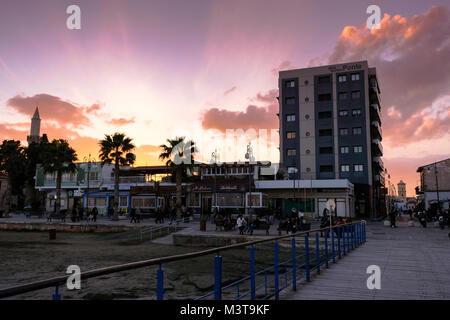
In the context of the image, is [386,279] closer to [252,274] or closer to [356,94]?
[252,274]

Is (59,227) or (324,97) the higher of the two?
(324,97)

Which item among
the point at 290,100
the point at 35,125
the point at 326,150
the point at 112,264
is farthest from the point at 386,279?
the point at 35,125

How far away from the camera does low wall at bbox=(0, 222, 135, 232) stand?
111 feet

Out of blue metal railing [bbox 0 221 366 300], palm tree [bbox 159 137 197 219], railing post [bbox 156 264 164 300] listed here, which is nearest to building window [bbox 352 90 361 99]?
palm tree [bbox 159 137 197 219]

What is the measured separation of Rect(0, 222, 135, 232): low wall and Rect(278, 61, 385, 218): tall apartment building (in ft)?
103

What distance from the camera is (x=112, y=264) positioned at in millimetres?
17938

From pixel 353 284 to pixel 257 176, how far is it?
40415mm

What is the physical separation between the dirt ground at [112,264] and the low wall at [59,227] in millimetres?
4252

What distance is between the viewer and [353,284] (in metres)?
8.30

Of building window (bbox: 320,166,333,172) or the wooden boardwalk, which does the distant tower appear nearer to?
building window (bbox: 320,166,333,172)

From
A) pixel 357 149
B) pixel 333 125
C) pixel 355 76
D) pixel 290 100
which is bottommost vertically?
pixel 357 149

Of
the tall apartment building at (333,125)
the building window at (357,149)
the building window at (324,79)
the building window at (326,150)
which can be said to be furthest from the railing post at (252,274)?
the building window at (324,79)

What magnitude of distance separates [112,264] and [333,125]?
48.7m
